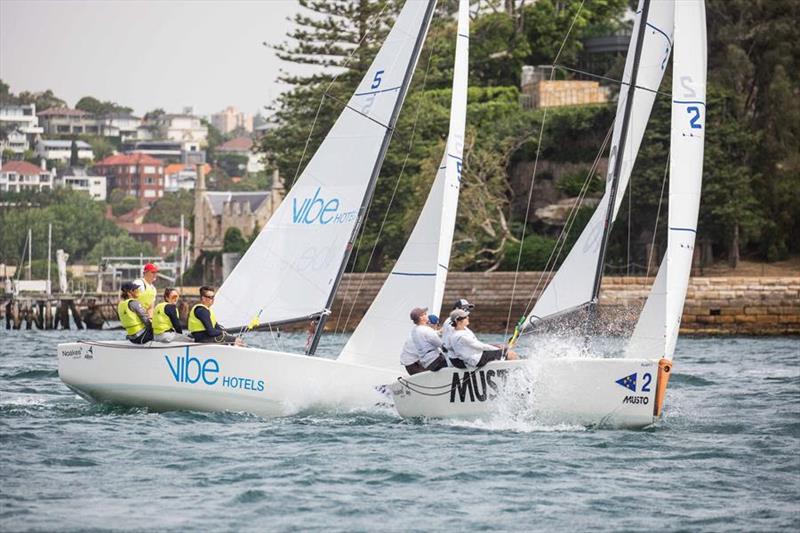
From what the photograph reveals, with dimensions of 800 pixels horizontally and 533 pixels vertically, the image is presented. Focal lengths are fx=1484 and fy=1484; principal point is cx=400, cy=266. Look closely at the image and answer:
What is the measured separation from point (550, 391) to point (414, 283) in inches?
119

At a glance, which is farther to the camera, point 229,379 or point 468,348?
point 229,379

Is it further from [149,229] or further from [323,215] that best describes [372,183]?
[149,229]

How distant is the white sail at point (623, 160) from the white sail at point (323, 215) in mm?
2712

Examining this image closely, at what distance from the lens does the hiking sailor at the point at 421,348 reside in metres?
17.3

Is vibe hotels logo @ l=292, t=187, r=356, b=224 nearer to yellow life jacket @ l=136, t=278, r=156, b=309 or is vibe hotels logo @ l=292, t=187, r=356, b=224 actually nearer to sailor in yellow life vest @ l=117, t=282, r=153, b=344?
yellow life jacket @ l=136, t=278, r=156, b=309

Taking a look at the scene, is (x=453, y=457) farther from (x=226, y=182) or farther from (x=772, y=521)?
(x=226, y=182)

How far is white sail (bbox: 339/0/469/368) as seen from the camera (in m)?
19.0

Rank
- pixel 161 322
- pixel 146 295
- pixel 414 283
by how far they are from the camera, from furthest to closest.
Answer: pixel 414 283 < pixel 146 295 < pixel 161 322

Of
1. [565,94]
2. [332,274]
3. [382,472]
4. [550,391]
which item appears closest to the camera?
[382,472]

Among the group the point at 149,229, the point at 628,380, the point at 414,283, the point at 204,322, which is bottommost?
the point at 149,229

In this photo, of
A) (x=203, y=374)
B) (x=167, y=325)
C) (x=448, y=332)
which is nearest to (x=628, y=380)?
(x=448, y=332)

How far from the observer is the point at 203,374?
17.7 meters

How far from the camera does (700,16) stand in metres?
17.9

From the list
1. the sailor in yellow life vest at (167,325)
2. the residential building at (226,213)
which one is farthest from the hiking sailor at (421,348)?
the residential building at (226,213)
